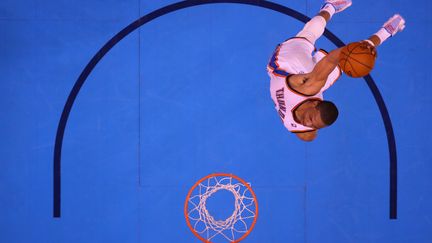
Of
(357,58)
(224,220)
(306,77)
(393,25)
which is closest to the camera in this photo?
(357,58)

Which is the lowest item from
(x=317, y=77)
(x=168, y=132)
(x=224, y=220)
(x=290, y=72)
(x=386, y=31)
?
(x=224, y=220)

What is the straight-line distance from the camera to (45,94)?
4914 mm

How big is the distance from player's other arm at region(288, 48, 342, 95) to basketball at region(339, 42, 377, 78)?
0.19 feet

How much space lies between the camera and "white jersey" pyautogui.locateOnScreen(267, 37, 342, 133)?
328cm

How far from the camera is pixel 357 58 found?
2.67 m

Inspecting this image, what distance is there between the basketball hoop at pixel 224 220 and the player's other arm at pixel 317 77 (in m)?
1.97

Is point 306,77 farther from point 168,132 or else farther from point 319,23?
point 168,132

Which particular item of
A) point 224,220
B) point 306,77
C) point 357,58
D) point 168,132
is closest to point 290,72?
point 306,77

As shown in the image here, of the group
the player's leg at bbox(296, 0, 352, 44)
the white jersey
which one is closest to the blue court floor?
the player's leg at bbox(296, 0, 352, 44)

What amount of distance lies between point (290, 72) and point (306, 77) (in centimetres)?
41

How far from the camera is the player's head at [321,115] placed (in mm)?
2865

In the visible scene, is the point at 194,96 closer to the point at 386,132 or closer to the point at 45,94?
the point at 45,94

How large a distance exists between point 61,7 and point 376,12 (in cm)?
430

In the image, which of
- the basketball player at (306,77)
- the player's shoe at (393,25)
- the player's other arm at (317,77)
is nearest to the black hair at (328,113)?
the basketball player at (306,77)
